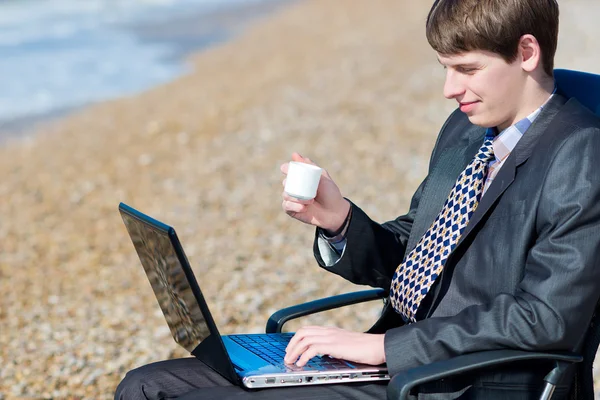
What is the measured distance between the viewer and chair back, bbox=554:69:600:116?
290 cm

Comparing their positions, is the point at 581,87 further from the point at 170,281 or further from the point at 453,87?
the point at 170,281

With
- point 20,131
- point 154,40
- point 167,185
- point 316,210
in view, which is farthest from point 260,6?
point 316,210

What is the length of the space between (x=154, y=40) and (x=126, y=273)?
12823 millimetres

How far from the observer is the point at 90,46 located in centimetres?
1856

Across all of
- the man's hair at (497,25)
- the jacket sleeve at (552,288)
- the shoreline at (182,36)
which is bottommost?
the jacket sleeve at (552,288)

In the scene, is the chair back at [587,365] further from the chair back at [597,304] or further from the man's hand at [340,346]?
the man's hand at [340,346]

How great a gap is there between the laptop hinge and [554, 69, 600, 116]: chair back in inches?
49.8

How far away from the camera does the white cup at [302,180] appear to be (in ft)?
8.54

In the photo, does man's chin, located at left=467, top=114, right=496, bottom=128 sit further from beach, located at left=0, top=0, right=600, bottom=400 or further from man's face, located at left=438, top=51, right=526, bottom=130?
beach, located at left=0, top=0, right=600, bottom=400

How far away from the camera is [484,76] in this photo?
256cm

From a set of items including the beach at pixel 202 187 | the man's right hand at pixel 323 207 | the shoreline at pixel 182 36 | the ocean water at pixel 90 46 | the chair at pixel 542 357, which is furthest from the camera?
the ocean water at pixel 90 46

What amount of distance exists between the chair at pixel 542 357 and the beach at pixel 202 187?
6.88ft

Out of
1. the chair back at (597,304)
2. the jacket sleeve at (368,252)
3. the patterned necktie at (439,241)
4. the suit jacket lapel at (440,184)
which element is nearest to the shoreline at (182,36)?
the jacket sleeve at (368,252)

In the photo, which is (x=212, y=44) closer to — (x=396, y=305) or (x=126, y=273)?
(x=126, y=273)
